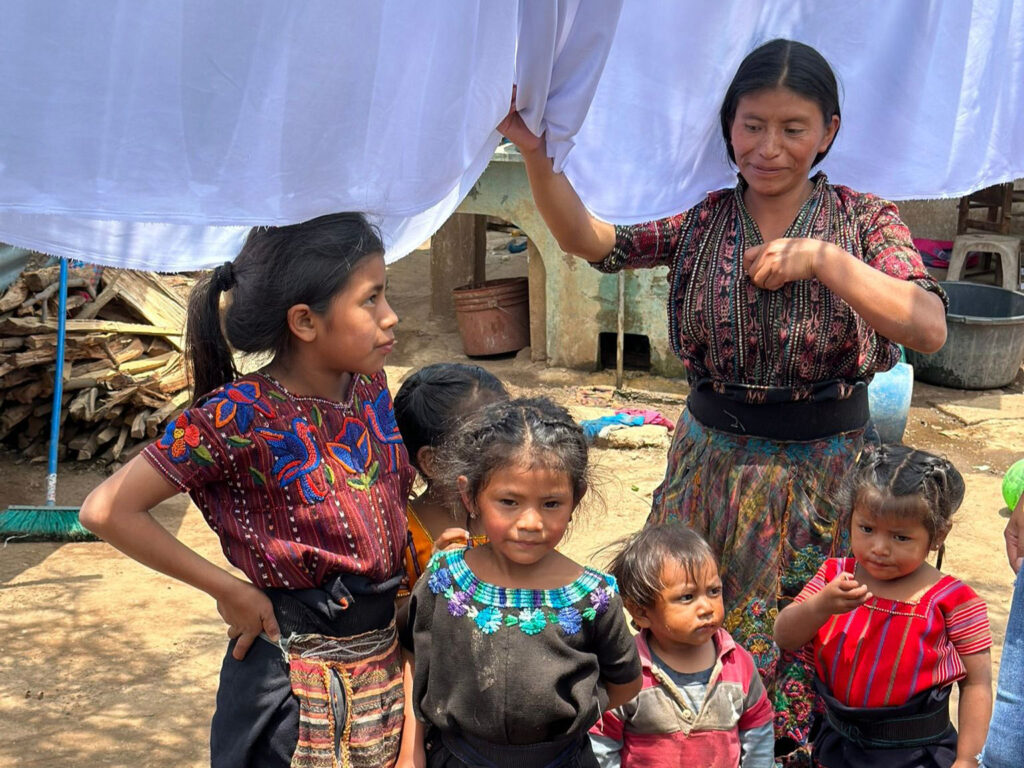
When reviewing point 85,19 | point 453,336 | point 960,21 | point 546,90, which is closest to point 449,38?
point 546,90

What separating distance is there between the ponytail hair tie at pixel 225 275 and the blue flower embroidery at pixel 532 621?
0.79 m

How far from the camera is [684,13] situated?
215 cm

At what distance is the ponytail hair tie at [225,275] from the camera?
2.10m

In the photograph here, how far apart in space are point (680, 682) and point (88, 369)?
536 centimetres

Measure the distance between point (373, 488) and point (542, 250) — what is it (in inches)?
264

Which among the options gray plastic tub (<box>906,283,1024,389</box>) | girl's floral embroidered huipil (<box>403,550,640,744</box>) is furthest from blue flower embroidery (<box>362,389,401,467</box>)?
gray plastic tub (<box>906,283,1024,389</box>)

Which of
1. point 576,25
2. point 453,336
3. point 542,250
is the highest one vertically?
point 576,25

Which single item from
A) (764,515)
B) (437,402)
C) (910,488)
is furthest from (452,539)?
(910,488)

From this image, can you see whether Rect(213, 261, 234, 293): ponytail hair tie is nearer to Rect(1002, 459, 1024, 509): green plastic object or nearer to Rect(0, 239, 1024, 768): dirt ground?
Rect(0, 239, 1024, 768): dirt ground

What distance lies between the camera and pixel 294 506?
198 centimetres

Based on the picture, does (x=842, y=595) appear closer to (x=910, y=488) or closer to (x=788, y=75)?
(x=910, y=488)

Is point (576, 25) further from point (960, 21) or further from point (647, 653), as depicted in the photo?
point (647, 653)

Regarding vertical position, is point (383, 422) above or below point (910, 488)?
above

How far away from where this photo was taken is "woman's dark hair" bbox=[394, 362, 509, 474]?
8.02ft
